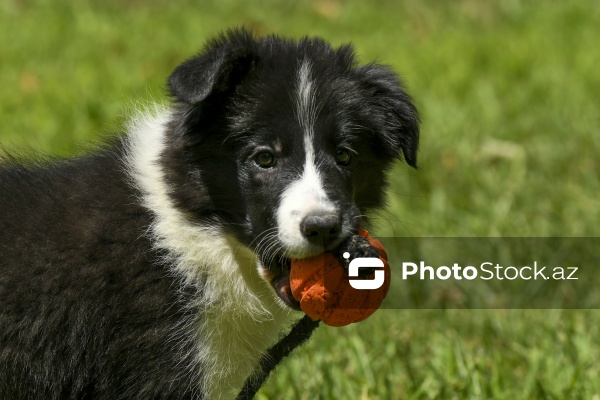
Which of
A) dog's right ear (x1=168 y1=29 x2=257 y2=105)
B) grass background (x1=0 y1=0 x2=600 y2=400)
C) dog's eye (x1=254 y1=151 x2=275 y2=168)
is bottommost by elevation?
grass background (x1=0 y1=0 x2=600 y2=400)

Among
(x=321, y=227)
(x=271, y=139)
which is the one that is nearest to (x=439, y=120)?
(x=271, y=139)

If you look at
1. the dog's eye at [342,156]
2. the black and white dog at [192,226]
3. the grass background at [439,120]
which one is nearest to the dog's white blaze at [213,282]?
the black and white dog at [192,226]

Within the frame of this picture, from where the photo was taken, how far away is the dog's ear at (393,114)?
3.98 metres

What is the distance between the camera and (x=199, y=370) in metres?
3.72

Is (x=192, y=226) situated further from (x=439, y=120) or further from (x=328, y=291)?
(x=439, y=120)

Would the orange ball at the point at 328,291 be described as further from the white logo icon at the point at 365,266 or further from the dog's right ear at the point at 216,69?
the dog's right ear at the point at 216,69

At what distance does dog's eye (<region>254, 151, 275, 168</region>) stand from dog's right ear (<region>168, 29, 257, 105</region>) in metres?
0.27

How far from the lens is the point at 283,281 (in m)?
3.72

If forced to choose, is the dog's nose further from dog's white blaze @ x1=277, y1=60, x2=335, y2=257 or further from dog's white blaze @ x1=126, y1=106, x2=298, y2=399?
dog's white blaze @ x1=126, y1=106, x2=298, y2=399

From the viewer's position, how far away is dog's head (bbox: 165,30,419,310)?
3.58 metres

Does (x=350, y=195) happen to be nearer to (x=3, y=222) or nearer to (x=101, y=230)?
(x=101, y=230)

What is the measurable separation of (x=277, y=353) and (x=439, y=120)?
3.96 metres

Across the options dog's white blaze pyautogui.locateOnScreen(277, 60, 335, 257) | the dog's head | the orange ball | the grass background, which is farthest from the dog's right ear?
the grass background

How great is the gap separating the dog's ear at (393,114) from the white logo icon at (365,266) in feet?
1.85
